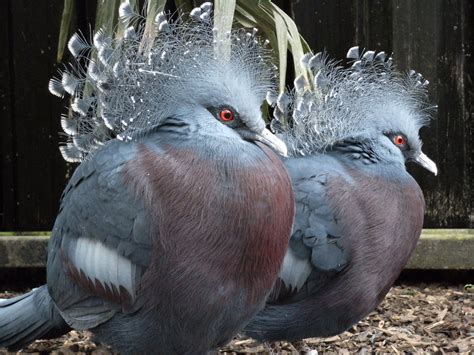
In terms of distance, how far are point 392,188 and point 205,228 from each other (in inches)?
37.9

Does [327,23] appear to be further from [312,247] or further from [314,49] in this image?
[312,247]

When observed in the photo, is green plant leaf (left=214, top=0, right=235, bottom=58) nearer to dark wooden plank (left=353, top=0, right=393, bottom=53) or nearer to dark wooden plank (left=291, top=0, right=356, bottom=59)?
dark wooden plank (left=291, top=0, right=356, bottom=59)

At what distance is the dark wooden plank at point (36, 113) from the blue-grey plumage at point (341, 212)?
175 centimetres

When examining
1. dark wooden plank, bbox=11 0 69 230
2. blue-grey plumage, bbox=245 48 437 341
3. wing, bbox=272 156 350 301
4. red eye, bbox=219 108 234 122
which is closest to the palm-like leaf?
blue-grey plumage, bbox=245 48 437 341

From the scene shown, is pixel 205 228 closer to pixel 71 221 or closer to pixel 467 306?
pixel 71 221

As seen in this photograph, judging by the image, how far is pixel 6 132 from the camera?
443 centimetres

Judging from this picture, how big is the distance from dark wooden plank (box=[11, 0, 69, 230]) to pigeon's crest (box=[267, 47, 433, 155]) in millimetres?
1661

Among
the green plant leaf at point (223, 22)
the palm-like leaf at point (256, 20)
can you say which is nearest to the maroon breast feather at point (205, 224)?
the green plant leaf at point (223, 22)

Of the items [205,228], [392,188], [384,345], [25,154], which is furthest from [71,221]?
[25,154]

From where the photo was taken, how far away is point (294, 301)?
9.62 feet

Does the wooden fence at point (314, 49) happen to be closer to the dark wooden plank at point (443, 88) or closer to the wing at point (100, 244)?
the dark wooden plank at point (443, 88)

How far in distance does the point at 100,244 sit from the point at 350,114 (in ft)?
3.95

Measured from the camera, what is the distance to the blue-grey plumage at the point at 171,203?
2281mm

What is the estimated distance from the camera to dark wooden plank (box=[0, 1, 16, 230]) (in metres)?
4.38
